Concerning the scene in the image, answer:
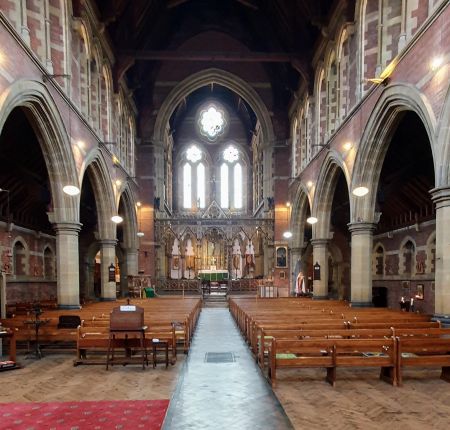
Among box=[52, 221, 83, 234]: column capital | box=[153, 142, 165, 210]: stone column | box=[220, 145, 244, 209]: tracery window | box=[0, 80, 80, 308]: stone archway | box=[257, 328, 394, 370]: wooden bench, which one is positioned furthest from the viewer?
box=[220, 145, 244, 209]: tracery window

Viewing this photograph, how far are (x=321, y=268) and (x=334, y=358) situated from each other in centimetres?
1255

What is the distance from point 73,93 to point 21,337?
8.44m

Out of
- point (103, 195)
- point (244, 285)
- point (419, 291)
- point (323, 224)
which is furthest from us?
point (244, 285)

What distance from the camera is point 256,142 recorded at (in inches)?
1428

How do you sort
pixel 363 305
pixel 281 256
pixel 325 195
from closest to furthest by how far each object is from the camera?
1. pixel 363 305
2. pixel 325 195
3. pixel 281 256

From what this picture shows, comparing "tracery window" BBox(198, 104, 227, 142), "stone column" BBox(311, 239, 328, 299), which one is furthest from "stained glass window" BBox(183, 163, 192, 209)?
"stone column" BBox(311, 239, 328, 299)

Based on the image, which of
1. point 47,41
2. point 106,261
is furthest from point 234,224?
point 47,41

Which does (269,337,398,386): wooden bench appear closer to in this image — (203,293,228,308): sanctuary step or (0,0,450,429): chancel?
(0,0,450,429): chancel

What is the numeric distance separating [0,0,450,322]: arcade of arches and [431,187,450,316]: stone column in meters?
0.04

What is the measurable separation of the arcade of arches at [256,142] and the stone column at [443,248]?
4cm

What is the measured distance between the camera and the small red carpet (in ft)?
16.3

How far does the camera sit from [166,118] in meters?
27.7

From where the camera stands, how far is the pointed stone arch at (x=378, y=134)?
988 centimetres

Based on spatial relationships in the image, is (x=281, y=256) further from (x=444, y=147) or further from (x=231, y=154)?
(x=444, y=147)
